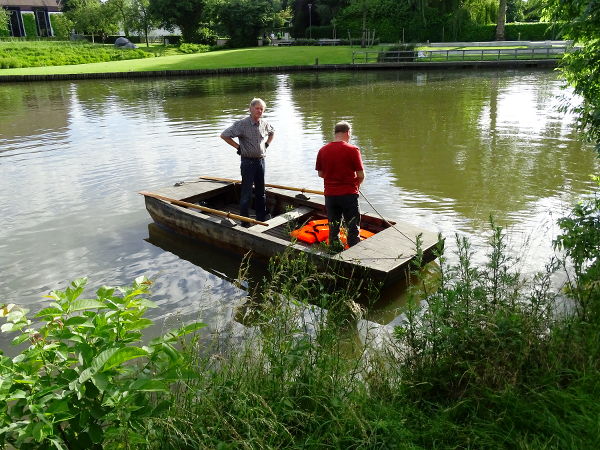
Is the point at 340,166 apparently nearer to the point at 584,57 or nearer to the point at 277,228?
the point at 277,228

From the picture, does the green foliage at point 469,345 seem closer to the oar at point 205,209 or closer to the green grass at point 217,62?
the oar at point 205,209

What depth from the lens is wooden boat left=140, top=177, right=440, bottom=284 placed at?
6582mm

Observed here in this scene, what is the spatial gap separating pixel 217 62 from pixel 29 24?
42311 millimetres

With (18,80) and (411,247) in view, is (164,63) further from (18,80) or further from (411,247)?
(411,247)

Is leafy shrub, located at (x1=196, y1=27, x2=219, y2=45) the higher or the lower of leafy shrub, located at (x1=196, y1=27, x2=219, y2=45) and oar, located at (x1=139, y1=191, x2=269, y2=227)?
the higher

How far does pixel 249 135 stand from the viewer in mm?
8398

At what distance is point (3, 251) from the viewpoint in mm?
8922

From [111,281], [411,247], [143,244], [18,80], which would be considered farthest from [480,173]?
[18,80]

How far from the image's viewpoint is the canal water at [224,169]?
8.16 meters

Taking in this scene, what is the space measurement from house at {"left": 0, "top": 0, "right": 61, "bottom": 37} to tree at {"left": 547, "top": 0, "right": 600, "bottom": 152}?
248ft

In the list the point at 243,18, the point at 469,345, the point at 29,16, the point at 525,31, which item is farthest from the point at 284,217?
the point at 29,16

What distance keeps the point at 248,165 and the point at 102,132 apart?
12039 millimetres

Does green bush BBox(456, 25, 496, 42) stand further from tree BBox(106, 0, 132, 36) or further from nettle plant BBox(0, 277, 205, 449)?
nettle plant BBox(0, 277, 205, 449)

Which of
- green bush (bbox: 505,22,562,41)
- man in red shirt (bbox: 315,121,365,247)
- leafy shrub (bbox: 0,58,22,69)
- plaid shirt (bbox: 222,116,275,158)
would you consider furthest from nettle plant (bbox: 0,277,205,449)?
green bush (bbox: 505,22,562,41)
